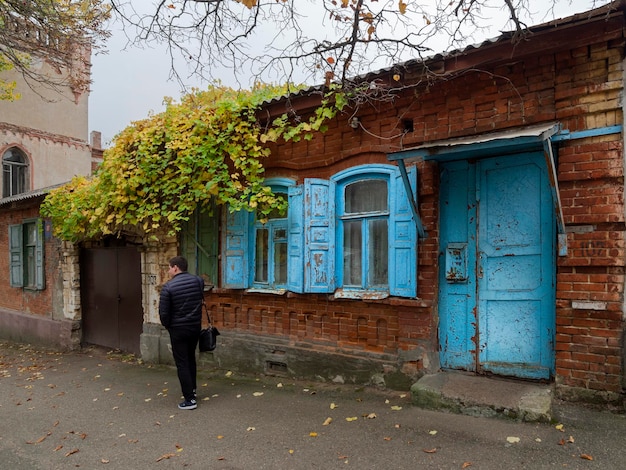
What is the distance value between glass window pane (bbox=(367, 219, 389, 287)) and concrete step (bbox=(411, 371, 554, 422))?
130 centimetres

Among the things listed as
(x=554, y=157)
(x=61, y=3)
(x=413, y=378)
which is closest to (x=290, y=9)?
(x=554, y=157)

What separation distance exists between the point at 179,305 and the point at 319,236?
1.92 meters

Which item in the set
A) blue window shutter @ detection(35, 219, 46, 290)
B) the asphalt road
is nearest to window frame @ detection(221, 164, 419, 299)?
the asphalt road

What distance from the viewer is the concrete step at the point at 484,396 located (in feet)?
13.3

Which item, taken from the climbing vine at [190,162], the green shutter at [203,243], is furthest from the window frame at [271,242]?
the green shutter at [203,243]

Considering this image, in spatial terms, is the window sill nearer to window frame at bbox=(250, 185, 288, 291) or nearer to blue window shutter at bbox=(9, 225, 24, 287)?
window frame at bbox=(250, 185, 288, 291)

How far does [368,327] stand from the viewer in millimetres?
5551

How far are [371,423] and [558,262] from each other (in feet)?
7.79

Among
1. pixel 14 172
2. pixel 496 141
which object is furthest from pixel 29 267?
pixel 496 141

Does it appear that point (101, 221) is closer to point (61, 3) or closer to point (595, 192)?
point (61, 3)

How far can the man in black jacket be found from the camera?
16.9ft

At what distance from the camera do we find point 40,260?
10.1 meters

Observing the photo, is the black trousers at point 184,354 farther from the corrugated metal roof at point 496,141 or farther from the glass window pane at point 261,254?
the corrugated metal roof at point 496,141

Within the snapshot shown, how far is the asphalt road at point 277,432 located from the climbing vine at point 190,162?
2434mm
